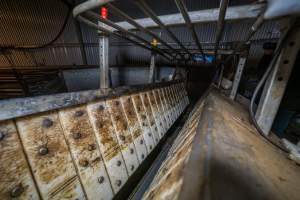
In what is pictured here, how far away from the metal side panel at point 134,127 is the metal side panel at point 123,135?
33 millimetres

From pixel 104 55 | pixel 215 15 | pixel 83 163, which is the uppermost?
pixel 215 15

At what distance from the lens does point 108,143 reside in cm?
68

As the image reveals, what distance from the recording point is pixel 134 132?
0.90 meters

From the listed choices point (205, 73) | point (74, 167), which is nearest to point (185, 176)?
point (74, 167)

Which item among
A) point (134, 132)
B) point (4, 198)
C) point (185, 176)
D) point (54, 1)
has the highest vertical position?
point (54, 1)

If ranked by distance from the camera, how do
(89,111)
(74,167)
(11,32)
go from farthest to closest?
(11,32), (89,111), (74,167)

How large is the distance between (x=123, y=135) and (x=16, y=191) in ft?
1.59

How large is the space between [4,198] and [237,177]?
25.8 inches

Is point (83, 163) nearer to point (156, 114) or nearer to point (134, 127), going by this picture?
point (134, 127)

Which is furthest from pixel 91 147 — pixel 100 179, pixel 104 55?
pixel 104 55

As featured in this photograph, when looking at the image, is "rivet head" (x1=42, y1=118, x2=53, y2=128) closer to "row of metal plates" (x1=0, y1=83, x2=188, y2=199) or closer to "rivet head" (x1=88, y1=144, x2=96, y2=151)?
"row of metal plates" (x1=0, y1=83, x2=188, y2=199)

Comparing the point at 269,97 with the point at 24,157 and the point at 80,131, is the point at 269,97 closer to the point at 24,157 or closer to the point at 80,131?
the point at 80,131

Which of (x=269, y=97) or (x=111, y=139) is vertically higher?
(x=269, y=97)

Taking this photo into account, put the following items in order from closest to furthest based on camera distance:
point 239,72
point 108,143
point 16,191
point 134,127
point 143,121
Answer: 1. point 16,191
2. point 108,143
3. point 134,127
4. point 143,121
5. point 239,72
